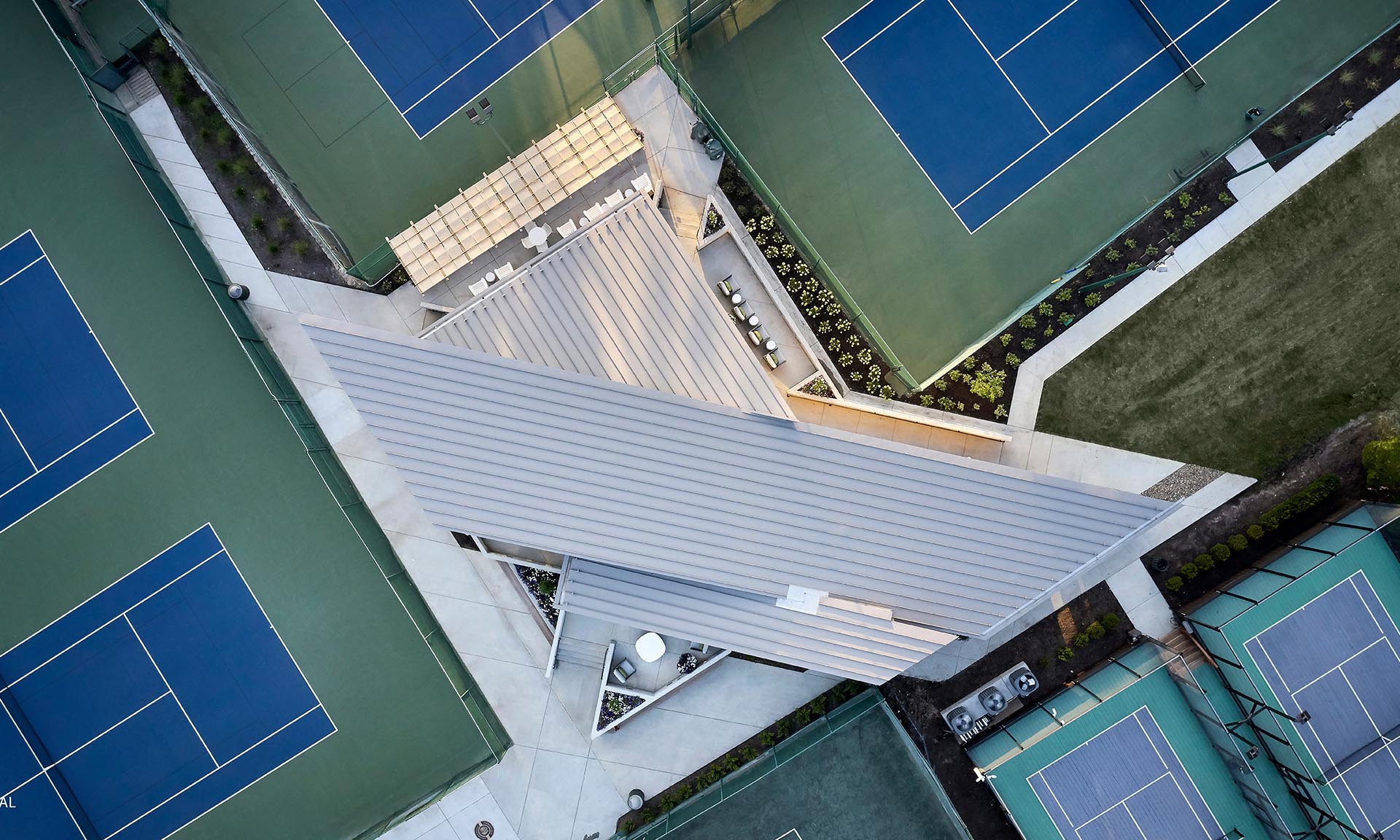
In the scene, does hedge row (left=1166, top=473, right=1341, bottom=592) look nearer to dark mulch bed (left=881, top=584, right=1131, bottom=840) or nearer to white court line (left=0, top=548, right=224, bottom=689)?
dark mulch bed (left=881, top=584, right=1131, bottom=840)

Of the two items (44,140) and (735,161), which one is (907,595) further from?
(44,140)

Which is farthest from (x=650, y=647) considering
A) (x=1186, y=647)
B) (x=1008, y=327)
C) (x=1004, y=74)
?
(x=1004, y=74)

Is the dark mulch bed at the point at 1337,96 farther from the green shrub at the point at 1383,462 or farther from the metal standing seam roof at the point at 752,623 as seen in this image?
the metal standing seam roof at the point at 752,623

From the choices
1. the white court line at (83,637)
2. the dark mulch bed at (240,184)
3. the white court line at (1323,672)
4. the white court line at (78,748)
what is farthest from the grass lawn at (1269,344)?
the white court line at (78,748)

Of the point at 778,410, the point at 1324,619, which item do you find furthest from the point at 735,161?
the point at 1324,619

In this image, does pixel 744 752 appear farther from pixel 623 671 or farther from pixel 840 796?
pixel 623 671

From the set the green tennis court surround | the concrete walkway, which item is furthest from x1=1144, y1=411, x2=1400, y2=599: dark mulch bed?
the green tennis court surround
